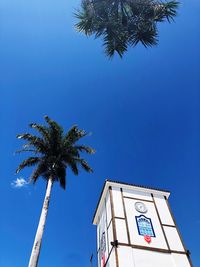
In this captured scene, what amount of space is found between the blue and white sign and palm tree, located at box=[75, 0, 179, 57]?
15.2m

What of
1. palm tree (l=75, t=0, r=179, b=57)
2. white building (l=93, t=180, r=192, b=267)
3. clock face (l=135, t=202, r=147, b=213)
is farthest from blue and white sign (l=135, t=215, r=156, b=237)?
palm tree (l=75, t=0, r=179, b=57)

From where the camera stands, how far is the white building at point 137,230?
18.0m

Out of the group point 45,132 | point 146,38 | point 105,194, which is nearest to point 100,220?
point 105,194

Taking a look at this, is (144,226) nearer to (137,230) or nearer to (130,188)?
(137,230)

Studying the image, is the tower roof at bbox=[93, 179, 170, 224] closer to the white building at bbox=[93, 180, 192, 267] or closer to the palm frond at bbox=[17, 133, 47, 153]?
the white building at bbox=[93, 180, 192, 267]

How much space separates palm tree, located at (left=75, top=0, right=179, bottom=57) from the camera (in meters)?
10.8

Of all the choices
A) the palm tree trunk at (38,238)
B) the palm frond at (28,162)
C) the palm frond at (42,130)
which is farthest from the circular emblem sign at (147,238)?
the palm frond at (42,130)

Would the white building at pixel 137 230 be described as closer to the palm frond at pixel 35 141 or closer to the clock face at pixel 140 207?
the clock face at pixel 140 207

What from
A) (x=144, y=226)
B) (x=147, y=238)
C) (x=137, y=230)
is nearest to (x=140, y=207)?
(x=144, y=226)

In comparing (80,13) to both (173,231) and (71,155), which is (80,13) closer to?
(71,155)

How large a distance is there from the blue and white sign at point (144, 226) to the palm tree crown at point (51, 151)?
7.79m

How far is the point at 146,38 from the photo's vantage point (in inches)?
440

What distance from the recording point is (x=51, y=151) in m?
21.1

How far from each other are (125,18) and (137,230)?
54.8ft
